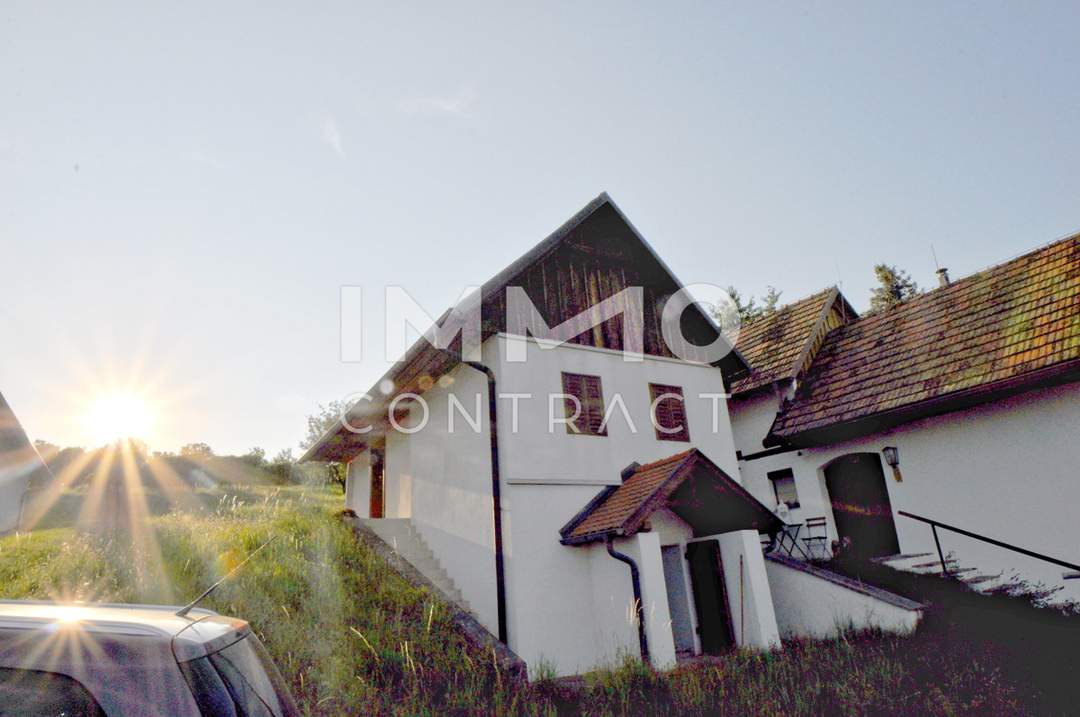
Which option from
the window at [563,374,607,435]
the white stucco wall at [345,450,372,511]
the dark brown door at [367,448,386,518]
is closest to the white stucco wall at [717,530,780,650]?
the window at [563,374,607,435]

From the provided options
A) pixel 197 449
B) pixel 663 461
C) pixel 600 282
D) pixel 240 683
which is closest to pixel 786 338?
pixel 600 282

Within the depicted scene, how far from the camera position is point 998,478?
11266 millimetres

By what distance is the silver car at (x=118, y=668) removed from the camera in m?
2.17

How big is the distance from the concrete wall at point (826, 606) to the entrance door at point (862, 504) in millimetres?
3258

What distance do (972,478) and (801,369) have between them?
487 cm

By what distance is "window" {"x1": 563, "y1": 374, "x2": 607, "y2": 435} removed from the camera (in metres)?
11.4

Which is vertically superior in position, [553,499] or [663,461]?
[663,461]

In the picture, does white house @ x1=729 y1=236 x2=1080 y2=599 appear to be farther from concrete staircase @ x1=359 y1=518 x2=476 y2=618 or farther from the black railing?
concrete staircase @ x1=359 y1=518 x2=476 y2=618

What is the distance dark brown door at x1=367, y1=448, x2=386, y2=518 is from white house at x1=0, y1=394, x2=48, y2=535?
7.83m

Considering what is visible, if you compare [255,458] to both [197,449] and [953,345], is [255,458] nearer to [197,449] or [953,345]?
[197,449]

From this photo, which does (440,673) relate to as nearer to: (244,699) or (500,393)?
(500,393)

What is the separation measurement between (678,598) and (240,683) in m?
9.78

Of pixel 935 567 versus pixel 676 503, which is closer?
pixel 676 503

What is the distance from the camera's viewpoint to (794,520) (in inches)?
568
